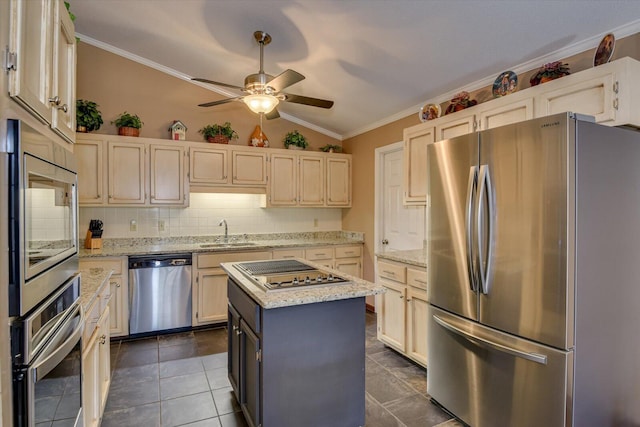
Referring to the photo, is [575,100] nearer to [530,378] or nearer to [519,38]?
[519,38]

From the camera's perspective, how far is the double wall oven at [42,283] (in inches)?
36.4

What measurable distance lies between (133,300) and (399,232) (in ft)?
10.1

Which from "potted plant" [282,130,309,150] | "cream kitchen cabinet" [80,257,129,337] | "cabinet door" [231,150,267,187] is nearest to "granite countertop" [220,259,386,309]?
"cream kitchen cabinet" [80,257,129,337]

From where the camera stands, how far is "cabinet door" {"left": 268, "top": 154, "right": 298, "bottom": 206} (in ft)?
14.8

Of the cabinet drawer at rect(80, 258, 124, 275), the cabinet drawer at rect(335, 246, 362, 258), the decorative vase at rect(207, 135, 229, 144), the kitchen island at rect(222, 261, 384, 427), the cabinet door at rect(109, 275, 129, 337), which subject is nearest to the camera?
the kitchen island at rect(222, 261, 384, 427)

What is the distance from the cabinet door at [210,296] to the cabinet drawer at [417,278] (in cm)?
216

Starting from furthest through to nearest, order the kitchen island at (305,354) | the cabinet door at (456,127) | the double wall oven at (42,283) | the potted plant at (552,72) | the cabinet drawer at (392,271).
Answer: the cabinet drawer at (392,271) → the cabinet door at (456,127) → the potted plant at (552,72) → the kitchen island at (305,354) → the double wall oven at (42,283)

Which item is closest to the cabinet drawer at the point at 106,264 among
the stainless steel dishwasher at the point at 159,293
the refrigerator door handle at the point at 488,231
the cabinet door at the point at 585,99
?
the stainless steel dishwasher at the point at 159,293

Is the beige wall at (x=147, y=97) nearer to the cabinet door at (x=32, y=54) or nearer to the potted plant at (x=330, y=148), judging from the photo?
the potted plant at (x=330, y=148)

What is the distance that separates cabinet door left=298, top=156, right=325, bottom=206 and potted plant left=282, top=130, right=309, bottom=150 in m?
0.18

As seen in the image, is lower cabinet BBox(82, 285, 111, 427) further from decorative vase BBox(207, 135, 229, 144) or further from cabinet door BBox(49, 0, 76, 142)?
decorative vase BBox(207, 135, 229, 144)

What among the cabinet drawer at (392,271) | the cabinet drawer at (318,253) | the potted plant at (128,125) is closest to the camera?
the cabinet drawer at (392,271)

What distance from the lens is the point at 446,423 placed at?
2205 mm

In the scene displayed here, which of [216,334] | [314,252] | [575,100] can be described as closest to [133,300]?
[216,334]
